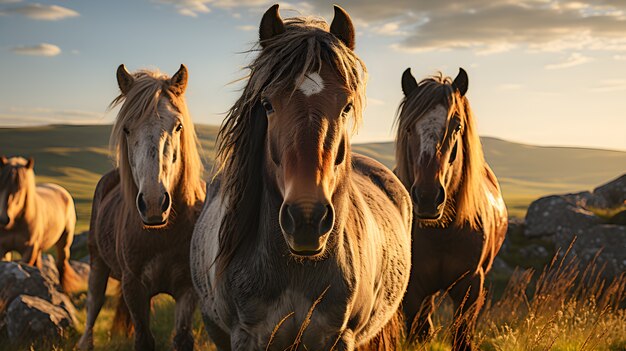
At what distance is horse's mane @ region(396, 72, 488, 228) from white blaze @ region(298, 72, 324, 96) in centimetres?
240

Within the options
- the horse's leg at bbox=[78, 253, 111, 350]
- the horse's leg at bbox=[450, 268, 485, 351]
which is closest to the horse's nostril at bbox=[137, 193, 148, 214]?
the horse's leg at bbox=[450, 268, 485, 351]

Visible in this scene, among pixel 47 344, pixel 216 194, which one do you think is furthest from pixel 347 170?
pixel 47 344

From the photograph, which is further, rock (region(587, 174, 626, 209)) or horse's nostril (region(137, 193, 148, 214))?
rock (region(587, 174, 626, 209))

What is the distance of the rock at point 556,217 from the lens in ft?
40.1

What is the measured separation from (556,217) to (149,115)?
1138 cm

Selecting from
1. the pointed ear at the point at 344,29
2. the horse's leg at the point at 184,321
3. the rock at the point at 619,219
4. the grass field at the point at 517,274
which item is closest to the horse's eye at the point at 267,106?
the pointed ear at the point at 344,29

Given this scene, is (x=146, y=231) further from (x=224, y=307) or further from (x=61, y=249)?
(x=61, y=249)

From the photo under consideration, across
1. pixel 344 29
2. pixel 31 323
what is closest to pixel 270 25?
pixel 344 29

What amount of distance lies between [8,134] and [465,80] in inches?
4630

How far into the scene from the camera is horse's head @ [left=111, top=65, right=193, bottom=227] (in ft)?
12.7

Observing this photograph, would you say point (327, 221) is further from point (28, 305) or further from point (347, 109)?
point (28, 305)

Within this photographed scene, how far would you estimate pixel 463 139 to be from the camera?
4.92 meters

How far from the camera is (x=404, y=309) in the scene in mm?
5023

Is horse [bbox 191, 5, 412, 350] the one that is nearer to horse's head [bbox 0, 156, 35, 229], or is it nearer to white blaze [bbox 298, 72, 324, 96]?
white blaze [bbox 298, 72, 324, 96]
